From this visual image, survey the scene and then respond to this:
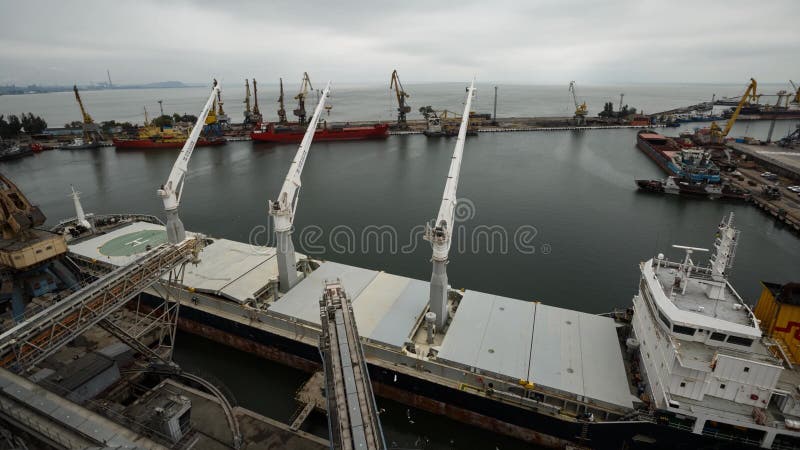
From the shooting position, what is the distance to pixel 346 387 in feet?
40.1

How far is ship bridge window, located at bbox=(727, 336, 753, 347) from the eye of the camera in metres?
14.6

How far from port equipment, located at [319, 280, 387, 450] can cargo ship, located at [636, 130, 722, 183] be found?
60730 millimetres

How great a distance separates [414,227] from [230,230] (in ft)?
66.2

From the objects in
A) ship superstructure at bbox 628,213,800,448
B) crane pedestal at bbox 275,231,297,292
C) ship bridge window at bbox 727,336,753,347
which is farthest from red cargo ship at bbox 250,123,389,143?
ship bridge window at bbox 727,336,753,347

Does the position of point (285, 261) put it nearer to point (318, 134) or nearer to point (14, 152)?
point (318, 134)

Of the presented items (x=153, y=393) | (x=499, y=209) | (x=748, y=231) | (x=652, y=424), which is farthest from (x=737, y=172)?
(x=153, y=393)

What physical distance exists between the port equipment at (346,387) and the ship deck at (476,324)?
16.2ft

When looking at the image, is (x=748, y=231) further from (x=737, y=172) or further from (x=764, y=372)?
(x=764, y=372)

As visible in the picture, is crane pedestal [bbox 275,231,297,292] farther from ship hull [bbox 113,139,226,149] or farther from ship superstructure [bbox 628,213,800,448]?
ship hull [bbox 113,139,226,149]

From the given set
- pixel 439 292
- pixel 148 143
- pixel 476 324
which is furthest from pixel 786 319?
pixel 148 143

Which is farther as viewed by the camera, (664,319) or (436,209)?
(436,209)

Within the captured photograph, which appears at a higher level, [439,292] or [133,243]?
[439,292]

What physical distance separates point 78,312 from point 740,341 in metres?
26.3

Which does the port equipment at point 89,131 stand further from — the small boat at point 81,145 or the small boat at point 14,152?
the small boat at point 14,152
